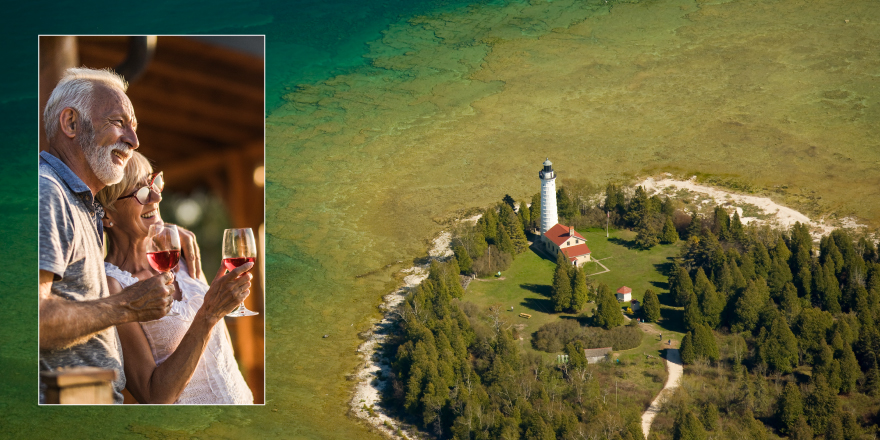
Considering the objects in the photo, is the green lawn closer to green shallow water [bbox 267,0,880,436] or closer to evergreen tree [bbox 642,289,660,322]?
evergreen tree [bbox 642,289,660,322]

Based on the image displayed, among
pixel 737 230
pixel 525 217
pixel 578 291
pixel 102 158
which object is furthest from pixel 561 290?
pixel 102 158

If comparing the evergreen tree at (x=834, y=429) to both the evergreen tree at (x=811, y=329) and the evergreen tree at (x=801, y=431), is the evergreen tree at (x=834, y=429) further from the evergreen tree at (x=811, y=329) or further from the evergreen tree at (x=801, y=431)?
the evergreen tree at (x=811, y=329)

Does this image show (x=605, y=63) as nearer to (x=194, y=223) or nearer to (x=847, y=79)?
(x=847, y=79)

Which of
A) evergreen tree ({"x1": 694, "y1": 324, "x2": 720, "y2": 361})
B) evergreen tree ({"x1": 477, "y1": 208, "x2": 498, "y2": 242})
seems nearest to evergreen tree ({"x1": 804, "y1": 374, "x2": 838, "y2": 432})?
evergreen tree ({"x1": 694, "y1": 324, "x2": 720, "y2": 361})

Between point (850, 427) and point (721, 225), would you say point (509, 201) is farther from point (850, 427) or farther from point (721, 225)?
point (850, 427)

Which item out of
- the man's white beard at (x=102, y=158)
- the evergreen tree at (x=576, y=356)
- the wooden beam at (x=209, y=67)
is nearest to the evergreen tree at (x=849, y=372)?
the evergreen tree at (x=576, y=356)
